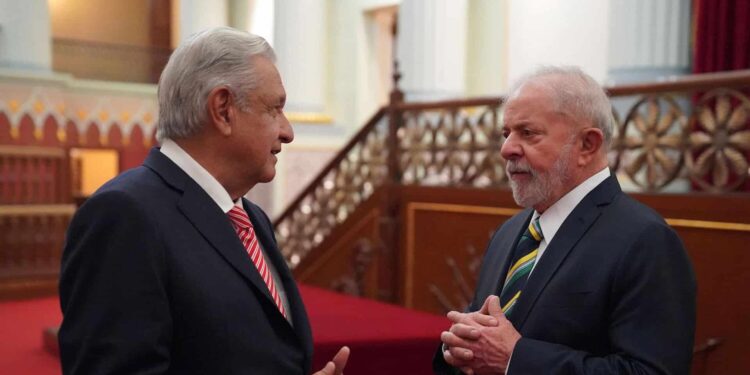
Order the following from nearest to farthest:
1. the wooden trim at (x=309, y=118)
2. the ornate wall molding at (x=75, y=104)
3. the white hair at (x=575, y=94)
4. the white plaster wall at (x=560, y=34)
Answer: the white hair at (x=575, y=94) → the ornate wall molding at (x=75, y=104) → the white plaster wall at (x=560, y=34) → the wooden trim at (x=309, y=118)

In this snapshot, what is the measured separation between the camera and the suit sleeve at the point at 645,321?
174 cm

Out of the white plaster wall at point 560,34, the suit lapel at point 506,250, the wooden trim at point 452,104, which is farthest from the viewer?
the white plaster wall at point 560,34

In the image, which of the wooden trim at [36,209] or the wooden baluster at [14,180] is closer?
the wooden trim at [36,209]

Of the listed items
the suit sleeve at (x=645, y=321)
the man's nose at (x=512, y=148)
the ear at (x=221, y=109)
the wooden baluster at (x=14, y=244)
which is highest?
the ear at (x=221, y=109)

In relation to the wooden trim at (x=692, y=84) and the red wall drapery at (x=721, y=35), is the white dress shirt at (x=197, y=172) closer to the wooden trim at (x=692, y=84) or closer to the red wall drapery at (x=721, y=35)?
the wooden trim at (x=692, y=84)

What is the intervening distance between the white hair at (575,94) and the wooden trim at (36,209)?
6.51m

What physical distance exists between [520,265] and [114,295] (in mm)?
1029

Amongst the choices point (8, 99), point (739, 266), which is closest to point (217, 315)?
point (739, 266)

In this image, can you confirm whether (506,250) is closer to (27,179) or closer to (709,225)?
(709,225)

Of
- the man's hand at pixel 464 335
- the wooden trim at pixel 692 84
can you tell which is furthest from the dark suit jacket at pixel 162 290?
the wooden trim at pixel 692 84

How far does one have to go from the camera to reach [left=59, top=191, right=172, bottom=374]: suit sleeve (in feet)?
4.64

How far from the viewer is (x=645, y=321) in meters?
1.74

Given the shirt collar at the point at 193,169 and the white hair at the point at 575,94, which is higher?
the white hair at the point at 575,94

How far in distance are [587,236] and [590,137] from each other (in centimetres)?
24
